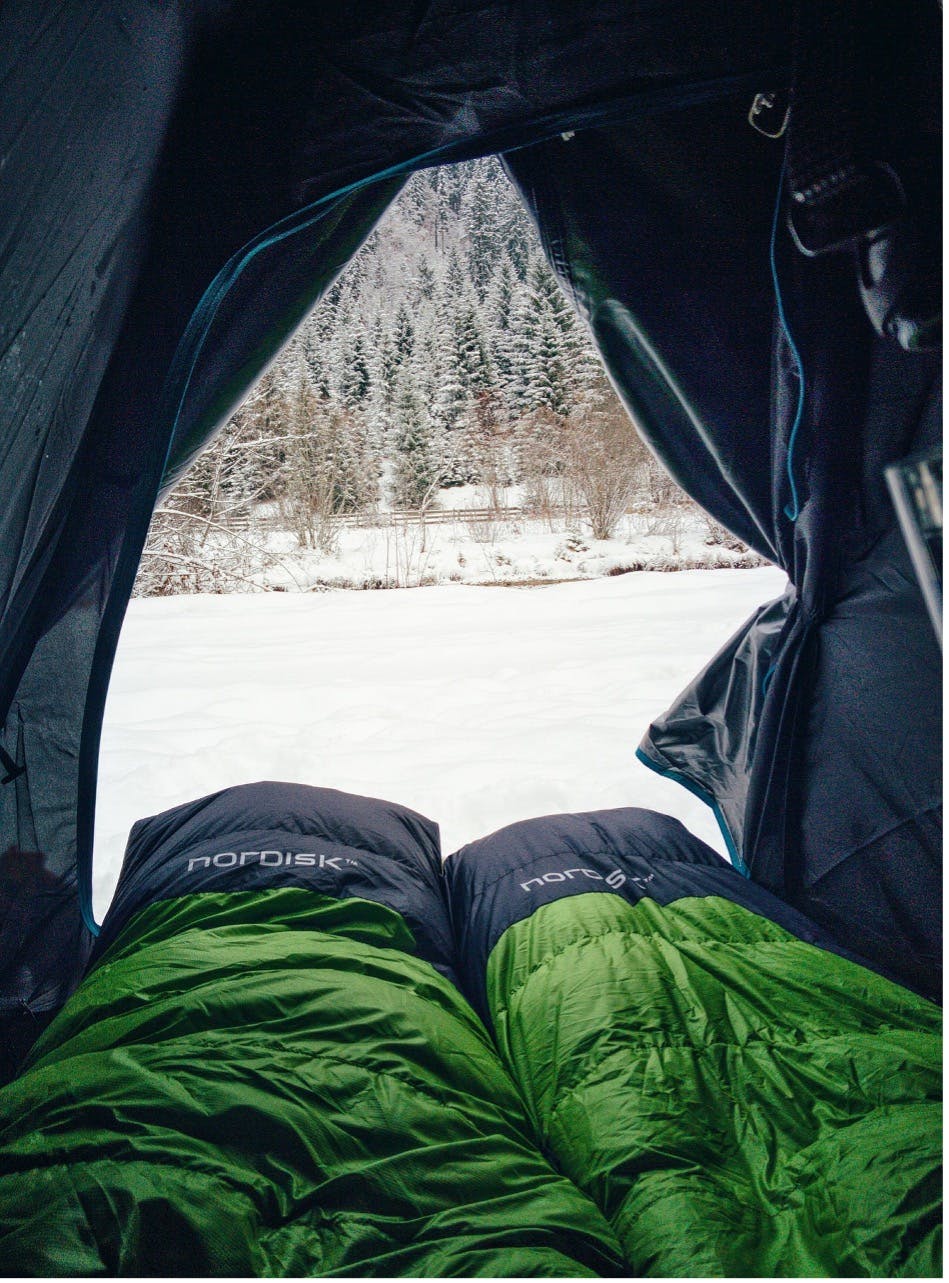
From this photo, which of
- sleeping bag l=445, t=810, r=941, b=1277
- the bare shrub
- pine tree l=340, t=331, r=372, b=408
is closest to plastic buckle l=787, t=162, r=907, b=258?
sleeping bag l=445, t=810, r=941, b=1277

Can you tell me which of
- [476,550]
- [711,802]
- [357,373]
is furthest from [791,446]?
[357,373]

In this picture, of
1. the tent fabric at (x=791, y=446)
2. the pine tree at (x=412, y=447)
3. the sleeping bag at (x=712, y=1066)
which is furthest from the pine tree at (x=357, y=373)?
the sleeping bag at (x=712, y=1066)

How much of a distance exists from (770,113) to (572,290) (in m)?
0.40

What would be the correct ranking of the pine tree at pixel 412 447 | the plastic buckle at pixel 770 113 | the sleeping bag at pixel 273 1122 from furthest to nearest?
the pine tree at pixel 412 447
the plastic buckle at pixel 770 113
the sleeping bag at pixel 273 1122

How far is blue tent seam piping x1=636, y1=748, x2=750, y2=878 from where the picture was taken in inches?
55.2

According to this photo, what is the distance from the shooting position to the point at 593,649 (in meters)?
3.12

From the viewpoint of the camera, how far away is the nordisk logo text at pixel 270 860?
1054 mm

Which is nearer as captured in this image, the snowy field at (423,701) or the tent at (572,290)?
the tent at (572,290)

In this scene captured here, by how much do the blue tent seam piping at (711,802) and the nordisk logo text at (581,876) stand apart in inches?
13.7

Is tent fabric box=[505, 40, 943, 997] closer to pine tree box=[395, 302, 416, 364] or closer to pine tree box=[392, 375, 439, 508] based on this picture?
pine tree box=[392, 375, 439, 508]

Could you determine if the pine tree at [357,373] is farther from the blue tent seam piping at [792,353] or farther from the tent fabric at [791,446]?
the blue tent seam piping at [792,353]

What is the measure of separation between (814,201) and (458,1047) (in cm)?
113

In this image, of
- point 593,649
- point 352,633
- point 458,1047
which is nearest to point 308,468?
point 352,633

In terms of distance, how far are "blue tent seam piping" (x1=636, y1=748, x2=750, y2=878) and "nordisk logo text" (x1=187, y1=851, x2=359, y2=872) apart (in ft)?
2.70
